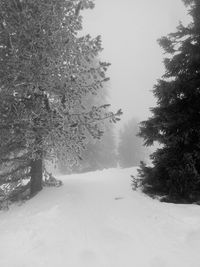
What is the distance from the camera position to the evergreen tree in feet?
35.5

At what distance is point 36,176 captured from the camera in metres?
13.1

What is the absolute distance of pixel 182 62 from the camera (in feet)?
38.7

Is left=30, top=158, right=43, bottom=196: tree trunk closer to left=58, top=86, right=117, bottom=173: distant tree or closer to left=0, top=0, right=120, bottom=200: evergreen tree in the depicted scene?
left=0, top=0, right=120, bottom=200: evergreen tree

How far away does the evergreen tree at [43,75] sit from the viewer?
10828 millimetres

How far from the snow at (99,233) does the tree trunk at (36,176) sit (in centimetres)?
93

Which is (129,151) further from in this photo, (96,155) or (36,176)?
(36,176)

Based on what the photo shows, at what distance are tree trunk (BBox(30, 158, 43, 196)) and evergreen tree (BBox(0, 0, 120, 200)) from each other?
2.38 feet

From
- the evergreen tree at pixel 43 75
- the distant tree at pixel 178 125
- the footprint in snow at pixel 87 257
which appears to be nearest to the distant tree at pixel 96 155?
the evergreen tree at pixel 43 75

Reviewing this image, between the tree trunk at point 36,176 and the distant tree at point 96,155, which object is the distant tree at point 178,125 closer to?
the tree trunk at point 36,176

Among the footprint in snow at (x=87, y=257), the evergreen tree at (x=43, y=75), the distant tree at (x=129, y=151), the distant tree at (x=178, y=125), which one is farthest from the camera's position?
the distant tree at (x=129, y=151)

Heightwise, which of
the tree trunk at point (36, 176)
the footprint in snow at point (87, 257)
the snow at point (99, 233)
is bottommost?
the footprint in snow at point (87, 257)

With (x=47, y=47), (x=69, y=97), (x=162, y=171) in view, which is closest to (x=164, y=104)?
(x=162, y=171)

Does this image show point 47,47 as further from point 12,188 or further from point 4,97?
point 12,188

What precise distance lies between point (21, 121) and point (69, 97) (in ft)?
6.52
